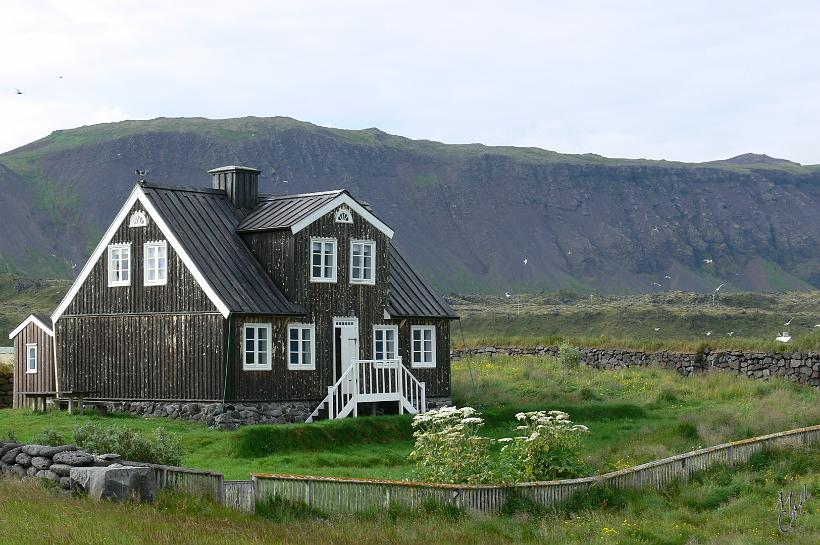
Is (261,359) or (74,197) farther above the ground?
(74,197)

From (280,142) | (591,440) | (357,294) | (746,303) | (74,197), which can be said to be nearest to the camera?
(591,440)

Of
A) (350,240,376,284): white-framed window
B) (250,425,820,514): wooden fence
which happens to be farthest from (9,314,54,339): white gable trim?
(250,425,820,514): wooden fence

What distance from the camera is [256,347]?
116ft

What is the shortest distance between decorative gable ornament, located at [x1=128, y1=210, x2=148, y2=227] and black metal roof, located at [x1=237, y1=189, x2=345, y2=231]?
9.44ft

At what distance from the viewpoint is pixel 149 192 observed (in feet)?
121

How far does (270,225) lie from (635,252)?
6241 inches

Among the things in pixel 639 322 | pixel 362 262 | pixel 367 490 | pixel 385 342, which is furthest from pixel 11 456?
pixel 639 322

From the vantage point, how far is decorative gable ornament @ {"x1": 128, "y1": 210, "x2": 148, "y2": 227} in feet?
121

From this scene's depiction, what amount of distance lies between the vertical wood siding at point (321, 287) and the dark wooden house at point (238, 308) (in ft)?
0.10

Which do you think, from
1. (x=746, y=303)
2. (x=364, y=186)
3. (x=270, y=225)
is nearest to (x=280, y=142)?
(x=364, y=186)

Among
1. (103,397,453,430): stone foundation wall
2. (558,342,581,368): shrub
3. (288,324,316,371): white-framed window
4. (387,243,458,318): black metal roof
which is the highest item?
(387,243,458,318): black metal roof

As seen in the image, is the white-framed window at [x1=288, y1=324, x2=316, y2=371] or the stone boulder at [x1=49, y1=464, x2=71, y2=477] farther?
the white-framed window at [x1=288, y1=324, x2=316, y2=371]

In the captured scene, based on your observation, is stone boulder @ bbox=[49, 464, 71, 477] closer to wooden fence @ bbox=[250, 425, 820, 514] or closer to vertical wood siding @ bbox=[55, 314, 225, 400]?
wooden fence @ bbox=[250, 425, 820, 514]

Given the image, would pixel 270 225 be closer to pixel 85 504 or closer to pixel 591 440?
pixel 591 440
